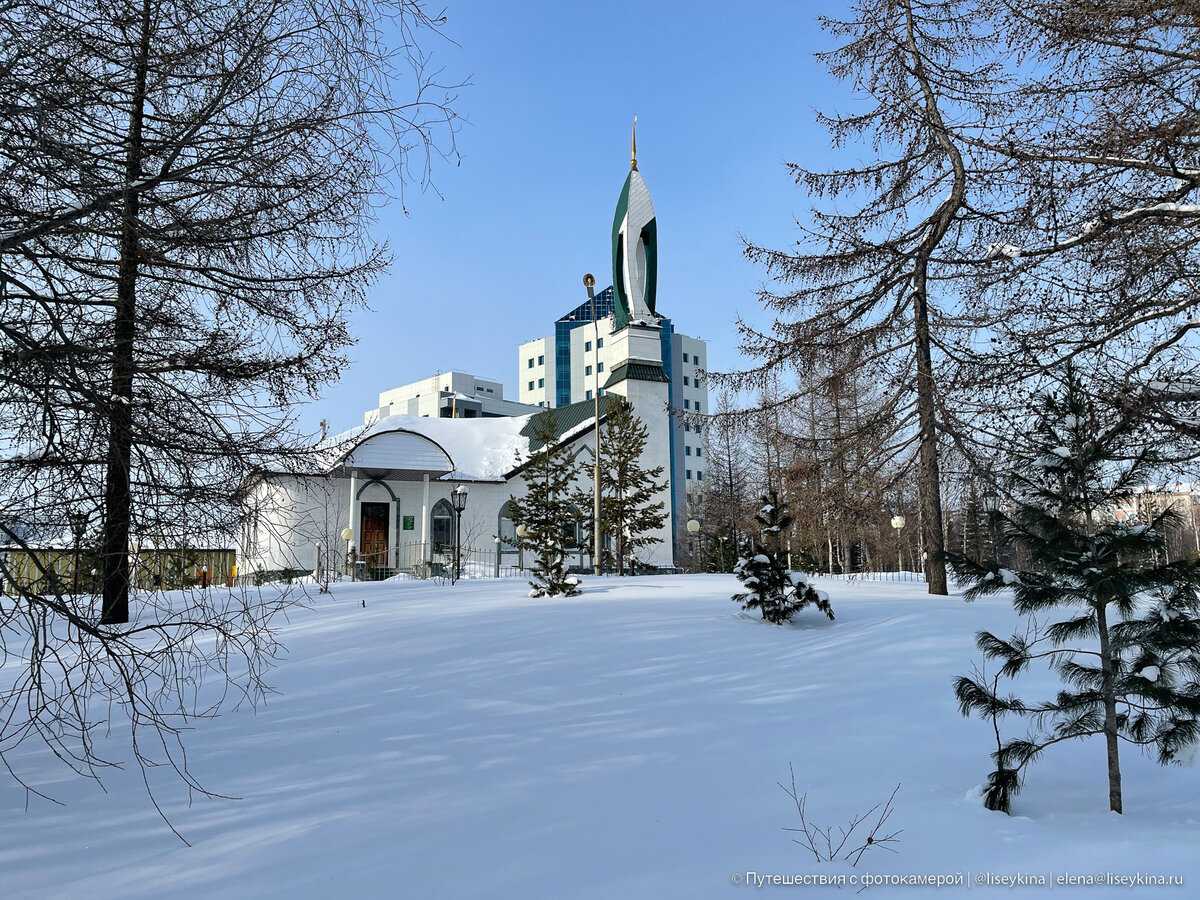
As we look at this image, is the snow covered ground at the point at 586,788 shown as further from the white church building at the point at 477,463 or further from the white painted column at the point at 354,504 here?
the white painted column at the point at 354,504

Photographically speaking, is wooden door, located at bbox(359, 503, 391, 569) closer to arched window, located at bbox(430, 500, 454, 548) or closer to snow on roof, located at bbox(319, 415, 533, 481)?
arched window, located at bbox(430, 500, 454, 548)

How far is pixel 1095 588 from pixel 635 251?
93.6 feet

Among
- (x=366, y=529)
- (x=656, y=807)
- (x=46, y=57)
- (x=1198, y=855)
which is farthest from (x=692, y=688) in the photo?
(x=366, y=529)

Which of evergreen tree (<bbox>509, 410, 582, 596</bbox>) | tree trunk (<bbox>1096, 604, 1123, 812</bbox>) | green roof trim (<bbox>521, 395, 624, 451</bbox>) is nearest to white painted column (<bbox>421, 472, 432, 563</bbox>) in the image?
evergreen tree (<bbox>509, 410, 582, 596</bbox>)

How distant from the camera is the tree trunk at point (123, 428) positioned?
372 cm

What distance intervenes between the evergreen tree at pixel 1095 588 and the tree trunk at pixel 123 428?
5151 millimetres

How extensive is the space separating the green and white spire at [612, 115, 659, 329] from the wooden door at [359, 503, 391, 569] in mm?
11718

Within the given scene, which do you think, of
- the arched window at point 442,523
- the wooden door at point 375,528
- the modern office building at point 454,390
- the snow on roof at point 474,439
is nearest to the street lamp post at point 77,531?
the wooden door at point 375,528

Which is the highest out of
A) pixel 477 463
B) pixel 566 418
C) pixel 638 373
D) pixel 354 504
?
pixel 638 373

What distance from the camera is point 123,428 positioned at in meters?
3.72

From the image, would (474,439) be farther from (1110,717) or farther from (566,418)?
(1110,717)

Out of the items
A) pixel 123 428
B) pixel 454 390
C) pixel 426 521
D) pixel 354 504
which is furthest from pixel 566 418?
pixel 454 390

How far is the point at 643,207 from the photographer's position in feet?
106

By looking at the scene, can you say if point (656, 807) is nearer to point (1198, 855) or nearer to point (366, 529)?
point (1198, 855)
